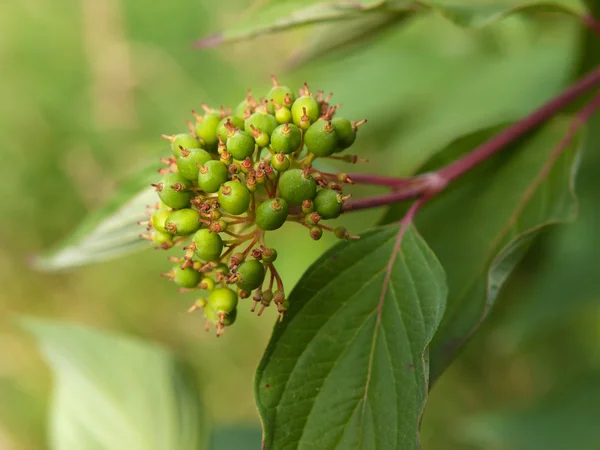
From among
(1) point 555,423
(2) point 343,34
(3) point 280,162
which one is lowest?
(1) point 555,423

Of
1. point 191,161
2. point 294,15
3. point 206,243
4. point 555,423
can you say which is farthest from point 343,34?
point 555,423

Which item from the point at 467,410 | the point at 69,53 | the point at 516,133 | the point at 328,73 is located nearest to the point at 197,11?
the point at 69,53

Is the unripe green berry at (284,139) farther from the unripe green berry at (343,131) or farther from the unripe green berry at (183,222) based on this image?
the unripe green berry at (183,222)

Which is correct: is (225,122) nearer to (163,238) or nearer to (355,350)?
(163,238)

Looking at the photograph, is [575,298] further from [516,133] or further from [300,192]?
[300,192]

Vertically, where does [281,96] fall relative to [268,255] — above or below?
above

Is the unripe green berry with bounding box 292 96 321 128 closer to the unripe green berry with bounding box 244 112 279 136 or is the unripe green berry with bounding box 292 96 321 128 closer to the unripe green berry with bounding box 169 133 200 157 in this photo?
the unripe green berry with bounding box 244 112 279 136
